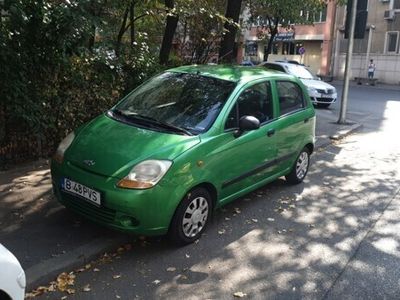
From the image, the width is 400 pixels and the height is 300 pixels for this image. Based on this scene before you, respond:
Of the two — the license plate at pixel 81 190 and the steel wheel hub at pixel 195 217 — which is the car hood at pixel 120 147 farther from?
the steel wheel hub at pixel 195 217

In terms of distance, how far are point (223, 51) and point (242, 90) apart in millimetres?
6044

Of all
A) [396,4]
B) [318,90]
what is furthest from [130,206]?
[396,4]

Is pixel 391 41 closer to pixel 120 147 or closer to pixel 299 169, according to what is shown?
pixel 299 169

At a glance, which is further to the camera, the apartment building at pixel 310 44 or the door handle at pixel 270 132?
the apartment building at pixel 310 44

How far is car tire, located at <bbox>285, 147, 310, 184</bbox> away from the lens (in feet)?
21.8

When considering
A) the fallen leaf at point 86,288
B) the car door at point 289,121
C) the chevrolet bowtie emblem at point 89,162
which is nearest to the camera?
the fallen leaf at point 86,288

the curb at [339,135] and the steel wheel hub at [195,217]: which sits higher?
the steel wheel hub at [195,217]

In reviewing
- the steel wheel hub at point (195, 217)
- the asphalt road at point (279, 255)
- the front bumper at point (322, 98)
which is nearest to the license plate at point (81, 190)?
the asphalt road at point (279, 255)

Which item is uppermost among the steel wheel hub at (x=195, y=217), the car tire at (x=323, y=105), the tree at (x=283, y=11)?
the tree at (x=283, y=11)

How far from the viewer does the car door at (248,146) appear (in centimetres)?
497

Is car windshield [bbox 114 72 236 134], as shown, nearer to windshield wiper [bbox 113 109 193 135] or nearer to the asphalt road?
windshield wiper [bbox 113 109 193 135]

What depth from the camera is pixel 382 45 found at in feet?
118

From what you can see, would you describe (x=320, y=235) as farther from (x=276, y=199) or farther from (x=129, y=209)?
(x=129, y=209)

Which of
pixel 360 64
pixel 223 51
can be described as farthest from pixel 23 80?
pixel 360 64
